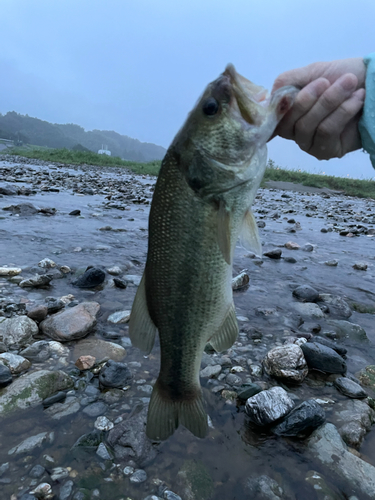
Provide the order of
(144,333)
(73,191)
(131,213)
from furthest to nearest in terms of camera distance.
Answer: (73,191) < (131,213) < (144,333)

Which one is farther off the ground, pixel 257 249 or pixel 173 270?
pixel 257 249

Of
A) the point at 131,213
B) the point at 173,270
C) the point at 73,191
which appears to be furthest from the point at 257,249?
the point at 73,191

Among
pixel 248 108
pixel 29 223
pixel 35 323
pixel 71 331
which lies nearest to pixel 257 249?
pixel 248 108

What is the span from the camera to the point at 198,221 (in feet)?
7.14

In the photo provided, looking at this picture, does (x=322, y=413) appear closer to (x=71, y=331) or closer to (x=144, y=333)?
(x=144, y=333)

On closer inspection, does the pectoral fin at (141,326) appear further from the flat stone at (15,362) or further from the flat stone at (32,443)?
the flat stone at (15,362)

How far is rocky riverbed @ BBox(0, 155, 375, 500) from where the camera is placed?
2.14 m

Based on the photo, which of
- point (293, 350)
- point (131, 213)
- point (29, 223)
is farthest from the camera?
point (131, 213)

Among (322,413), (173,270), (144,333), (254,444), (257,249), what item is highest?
(257,249)

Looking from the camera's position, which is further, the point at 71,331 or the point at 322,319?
the point at 322,319

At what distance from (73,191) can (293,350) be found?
14065 millimetres

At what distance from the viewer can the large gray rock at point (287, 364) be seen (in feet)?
10.2

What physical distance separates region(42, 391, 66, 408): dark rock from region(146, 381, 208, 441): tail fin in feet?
2.77

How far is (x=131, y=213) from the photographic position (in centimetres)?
1171
